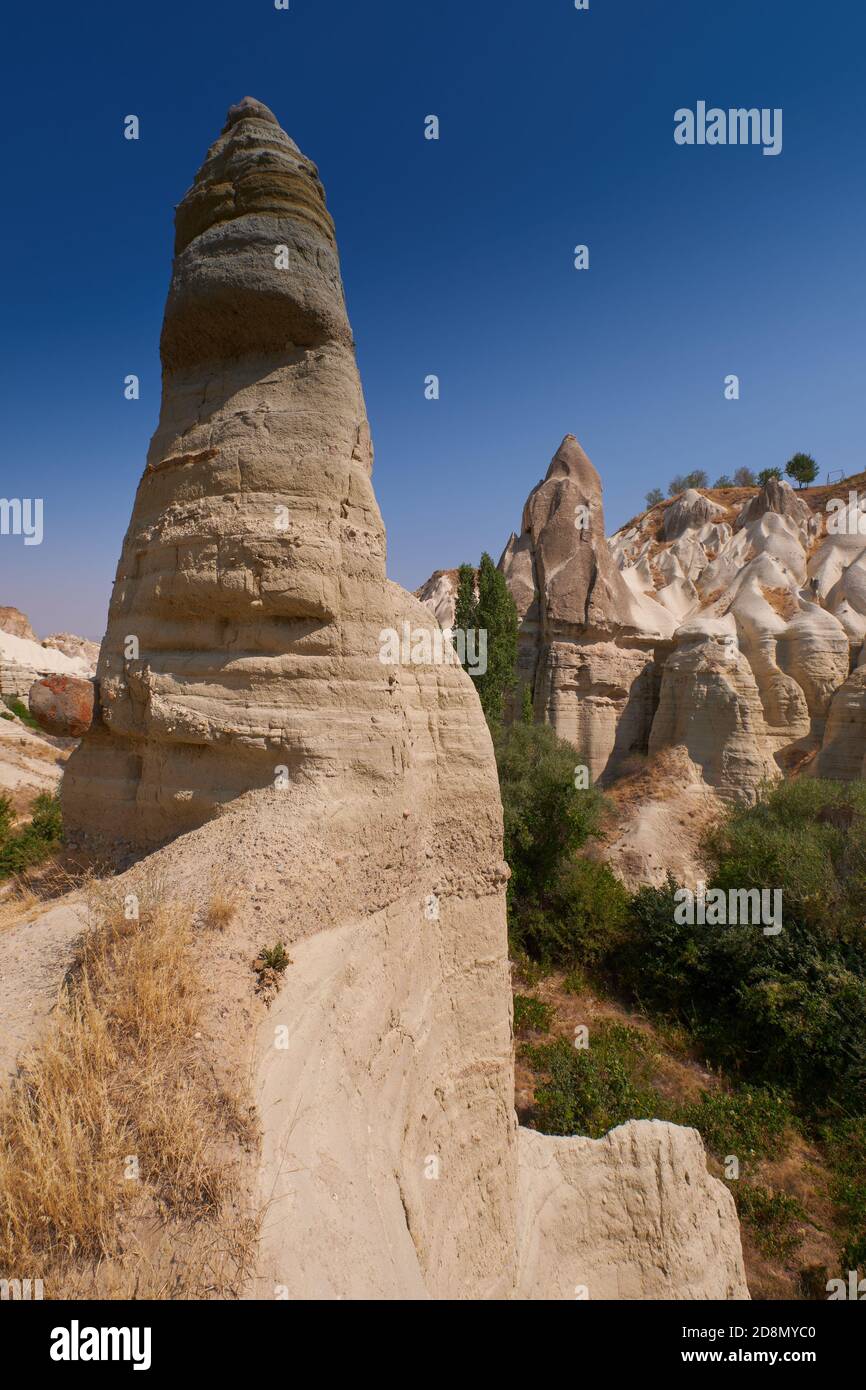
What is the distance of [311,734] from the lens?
4148 mm

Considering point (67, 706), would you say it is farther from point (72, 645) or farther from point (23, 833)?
point (72, 645)

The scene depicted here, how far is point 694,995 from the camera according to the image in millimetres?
11891

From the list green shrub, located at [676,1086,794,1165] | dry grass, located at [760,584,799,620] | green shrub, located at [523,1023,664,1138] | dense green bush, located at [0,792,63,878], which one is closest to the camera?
green shrub, located at [523,1023,664,1138]

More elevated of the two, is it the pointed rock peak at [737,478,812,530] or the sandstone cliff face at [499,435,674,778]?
the pointed rock peak at [737,478,812,530]

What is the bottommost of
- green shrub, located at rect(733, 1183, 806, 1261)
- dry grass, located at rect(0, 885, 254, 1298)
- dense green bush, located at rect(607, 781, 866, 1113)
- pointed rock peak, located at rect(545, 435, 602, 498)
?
green shrub, located at rect(733, 1183, 806, 1261)

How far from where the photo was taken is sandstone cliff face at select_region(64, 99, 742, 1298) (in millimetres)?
3744

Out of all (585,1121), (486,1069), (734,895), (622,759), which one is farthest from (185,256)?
(622,759)

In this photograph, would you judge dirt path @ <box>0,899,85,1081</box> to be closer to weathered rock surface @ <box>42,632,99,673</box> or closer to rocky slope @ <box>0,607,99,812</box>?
rocky slope @ <box>0,607,99,812</box>

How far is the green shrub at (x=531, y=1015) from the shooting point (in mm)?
11031

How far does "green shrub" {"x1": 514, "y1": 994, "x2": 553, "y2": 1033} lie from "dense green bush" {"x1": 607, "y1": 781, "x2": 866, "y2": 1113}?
223 cm

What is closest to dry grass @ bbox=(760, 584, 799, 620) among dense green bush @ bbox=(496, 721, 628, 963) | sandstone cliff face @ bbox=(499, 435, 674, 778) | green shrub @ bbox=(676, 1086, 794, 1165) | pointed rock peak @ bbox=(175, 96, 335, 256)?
sandstone cliff face @ bbox=(499, 435, 674, 778)

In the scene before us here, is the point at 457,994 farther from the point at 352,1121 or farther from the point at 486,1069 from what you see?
the point at 352,1121

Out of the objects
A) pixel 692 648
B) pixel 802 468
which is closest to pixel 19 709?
pixel 692 648

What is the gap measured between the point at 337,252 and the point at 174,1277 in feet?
21.6
